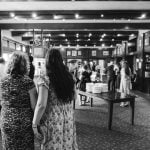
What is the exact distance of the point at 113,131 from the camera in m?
4.89

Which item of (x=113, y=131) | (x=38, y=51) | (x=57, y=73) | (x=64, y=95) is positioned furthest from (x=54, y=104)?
(x=38, y=51)

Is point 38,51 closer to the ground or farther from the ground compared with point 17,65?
farther from the ground

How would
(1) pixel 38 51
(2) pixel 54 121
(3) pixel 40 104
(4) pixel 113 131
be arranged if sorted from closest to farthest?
(3) pixel 40 104, (2) pixel 54 121, (4) pixel 113 131, (1) pixel 38 51

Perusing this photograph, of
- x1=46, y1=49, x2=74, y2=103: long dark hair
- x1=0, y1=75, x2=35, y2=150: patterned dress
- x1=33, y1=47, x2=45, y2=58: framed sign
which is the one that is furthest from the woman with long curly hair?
x1=33, y1=47, x2=45, y2=58: framed sign

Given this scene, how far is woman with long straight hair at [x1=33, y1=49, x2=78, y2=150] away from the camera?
7.50ft

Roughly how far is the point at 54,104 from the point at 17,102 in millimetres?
389

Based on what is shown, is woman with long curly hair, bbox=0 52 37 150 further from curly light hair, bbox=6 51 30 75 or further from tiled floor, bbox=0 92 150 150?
tiled floor, bbox=0 92 150 150

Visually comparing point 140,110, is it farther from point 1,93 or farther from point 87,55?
point 87,55

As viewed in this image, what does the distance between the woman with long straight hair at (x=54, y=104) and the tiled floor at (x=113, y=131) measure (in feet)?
5.38

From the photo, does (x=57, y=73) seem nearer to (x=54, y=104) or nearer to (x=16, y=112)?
(x=54, y=104)

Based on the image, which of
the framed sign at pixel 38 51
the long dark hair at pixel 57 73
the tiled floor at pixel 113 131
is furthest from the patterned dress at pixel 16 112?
the framed sign at pixel 38 51

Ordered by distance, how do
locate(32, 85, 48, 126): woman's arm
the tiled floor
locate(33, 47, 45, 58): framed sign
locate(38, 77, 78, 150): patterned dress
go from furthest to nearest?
locate(33, 47, 45, 58): framed sign → the tiled floor → locate(38, 77, 78, 150): patterned dress → locate(32, 85, 48, 126): woman's arm

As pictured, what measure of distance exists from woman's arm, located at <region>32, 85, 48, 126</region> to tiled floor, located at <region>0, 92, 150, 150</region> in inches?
73.8

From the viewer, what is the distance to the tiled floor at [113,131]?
13.3ft
